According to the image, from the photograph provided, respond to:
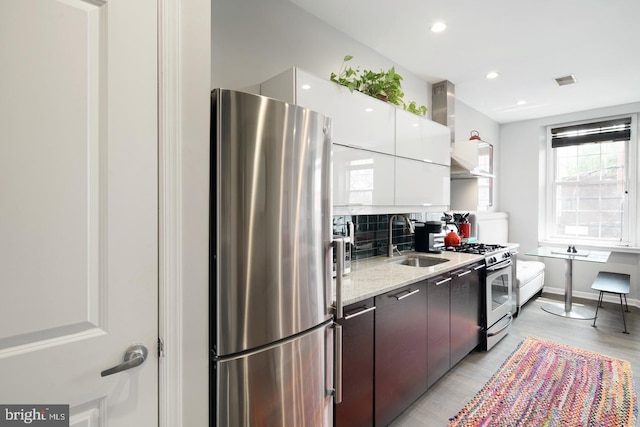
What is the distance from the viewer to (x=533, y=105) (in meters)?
4.23

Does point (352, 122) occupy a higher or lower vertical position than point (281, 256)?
higher

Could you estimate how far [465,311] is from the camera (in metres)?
2.57

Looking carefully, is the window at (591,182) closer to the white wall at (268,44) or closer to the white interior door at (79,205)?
the white wall at (268,44)

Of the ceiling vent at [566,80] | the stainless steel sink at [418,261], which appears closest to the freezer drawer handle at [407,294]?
the stainless steel sink at [418,261]

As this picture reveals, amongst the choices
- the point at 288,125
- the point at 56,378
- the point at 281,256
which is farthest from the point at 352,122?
the point at 56,378

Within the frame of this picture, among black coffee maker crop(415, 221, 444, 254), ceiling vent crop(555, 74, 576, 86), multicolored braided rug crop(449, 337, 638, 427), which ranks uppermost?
ceiling vent crop(555, 74, 576, 86)

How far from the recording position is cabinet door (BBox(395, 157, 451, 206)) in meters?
2.41

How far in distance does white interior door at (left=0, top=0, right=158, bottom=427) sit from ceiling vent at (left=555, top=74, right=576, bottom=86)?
13.3ft

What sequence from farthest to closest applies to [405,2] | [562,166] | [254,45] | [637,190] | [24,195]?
[562,166], [637,190], [405,2], [254,45], [24,195]

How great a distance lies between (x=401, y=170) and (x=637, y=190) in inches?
164

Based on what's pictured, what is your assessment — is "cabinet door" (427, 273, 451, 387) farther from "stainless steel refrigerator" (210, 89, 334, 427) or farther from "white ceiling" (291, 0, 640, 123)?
"white ceiling" (291, 0, 640, 123)

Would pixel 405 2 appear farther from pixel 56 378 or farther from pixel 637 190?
A: pixel 637 190

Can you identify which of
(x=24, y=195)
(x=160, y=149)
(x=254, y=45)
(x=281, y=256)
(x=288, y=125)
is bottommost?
(x=281, y=256)

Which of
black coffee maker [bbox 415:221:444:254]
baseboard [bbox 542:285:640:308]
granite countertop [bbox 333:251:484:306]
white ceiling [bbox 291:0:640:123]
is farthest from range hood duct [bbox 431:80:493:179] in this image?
baseboard [bbox 542:285:640:308]
